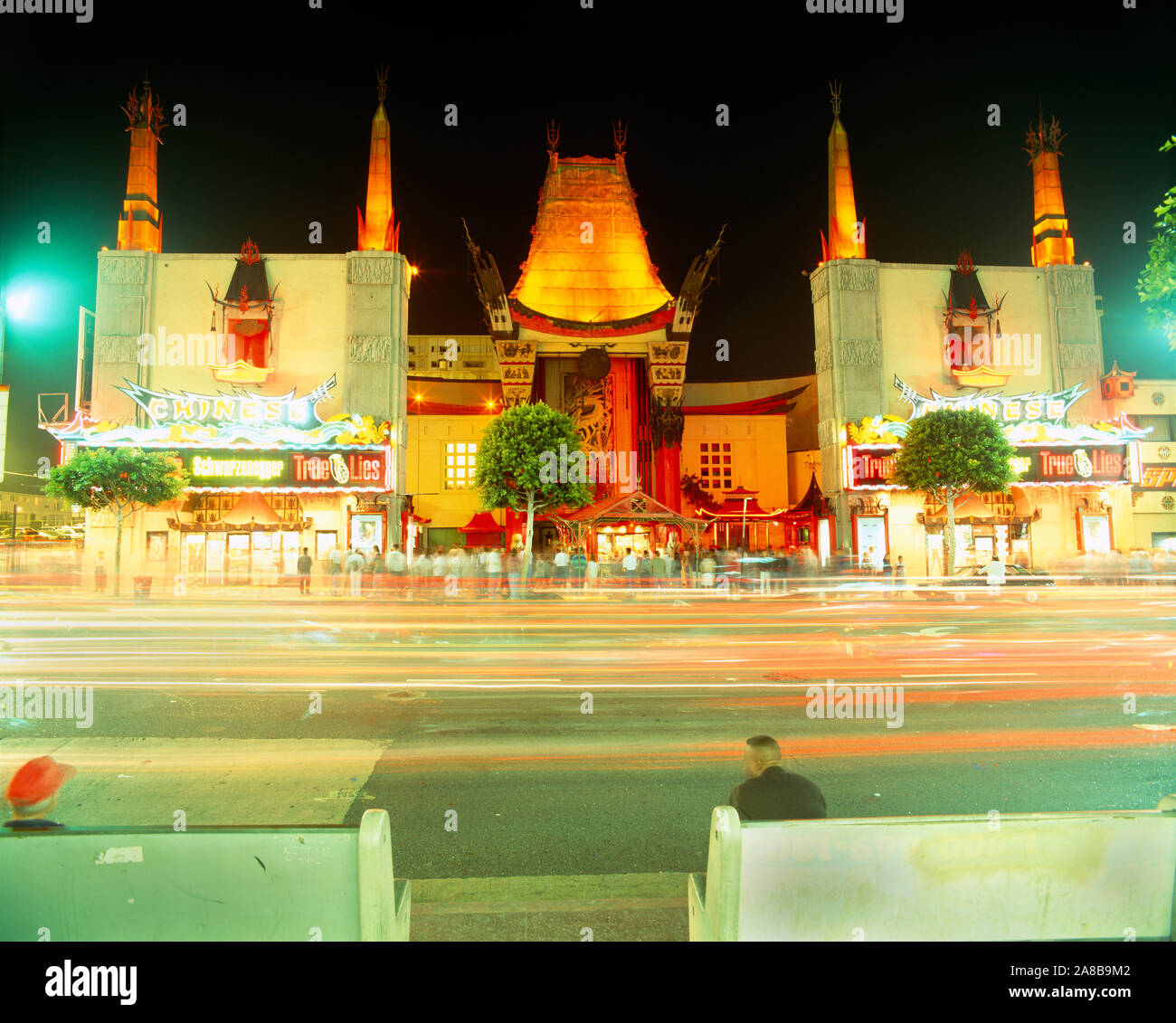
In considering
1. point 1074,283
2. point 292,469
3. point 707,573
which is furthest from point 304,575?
point 1074,283

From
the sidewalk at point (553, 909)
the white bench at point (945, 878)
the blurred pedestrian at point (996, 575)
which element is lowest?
the sidewalk at point (553, 909)

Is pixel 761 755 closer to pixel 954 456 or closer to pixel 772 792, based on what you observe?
pixel 772 792

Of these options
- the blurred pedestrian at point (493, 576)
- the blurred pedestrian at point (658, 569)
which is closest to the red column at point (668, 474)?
the blurred pedestrian at point (658, 569)

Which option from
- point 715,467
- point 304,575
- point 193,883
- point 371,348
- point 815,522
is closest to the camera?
point 193,883

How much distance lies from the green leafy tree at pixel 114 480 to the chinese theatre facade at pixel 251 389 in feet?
A: 10.8

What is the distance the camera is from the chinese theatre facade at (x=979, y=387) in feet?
109

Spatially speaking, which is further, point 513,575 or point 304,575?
point 513,575

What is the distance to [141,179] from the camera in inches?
1293

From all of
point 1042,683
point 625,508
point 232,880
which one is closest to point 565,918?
point 232,880

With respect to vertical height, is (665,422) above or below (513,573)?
above

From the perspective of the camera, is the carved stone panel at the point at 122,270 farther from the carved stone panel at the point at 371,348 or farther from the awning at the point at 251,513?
the awning at the point at 251,513

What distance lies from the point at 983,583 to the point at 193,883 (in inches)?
950

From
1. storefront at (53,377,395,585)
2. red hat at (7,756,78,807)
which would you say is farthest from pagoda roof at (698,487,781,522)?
red hat at (7,756,78,807)
